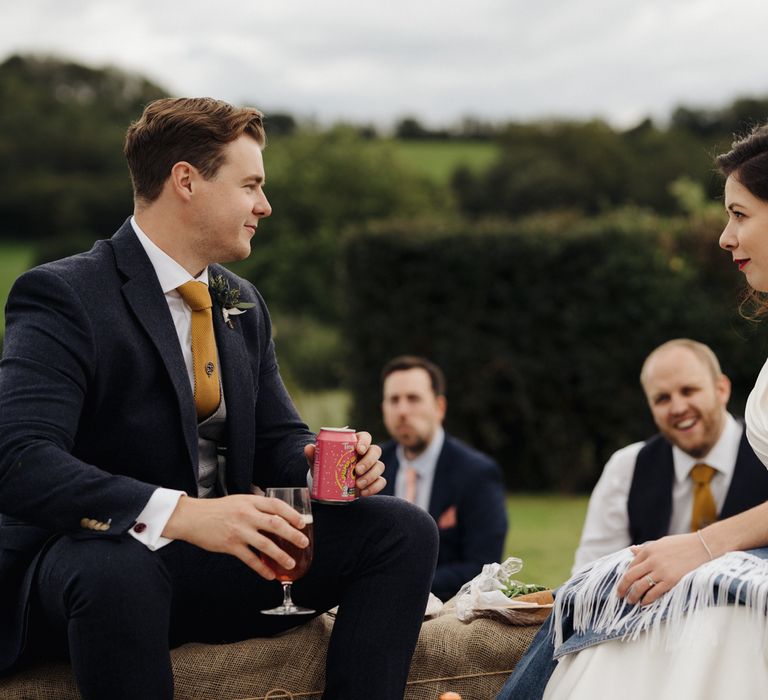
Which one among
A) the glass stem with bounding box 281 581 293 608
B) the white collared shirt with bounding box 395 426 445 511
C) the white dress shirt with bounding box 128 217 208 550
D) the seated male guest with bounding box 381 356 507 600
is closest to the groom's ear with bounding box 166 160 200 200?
the white dress shirt with bounding box 128 217 208 550

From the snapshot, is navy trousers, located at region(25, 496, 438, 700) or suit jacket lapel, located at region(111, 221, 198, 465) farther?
suit jacket lapel, located at region(111, 221, 198, 465)

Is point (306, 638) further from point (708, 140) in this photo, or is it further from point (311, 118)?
point (311, 118)

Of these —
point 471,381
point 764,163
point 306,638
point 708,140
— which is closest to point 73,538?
point 306,638

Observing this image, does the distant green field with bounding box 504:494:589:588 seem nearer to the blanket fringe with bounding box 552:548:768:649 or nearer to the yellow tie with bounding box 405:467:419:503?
the yellow tie with bounding box 405:467:419:503

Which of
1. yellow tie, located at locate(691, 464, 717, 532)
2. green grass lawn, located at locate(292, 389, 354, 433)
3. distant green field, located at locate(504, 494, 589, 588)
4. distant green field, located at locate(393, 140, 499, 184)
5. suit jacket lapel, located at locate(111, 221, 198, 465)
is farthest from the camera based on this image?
distant green field, located at locate(393, 140, 499, 184)

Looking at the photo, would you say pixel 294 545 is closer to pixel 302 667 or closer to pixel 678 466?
pixel 302 667

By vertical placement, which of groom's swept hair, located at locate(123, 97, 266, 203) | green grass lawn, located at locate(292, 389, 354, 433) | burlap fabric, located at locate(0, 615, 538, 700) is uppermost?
groom's swept hair, located at locate(123, 97, 266, 203)

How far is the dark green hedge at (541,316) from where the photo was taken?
1373cm

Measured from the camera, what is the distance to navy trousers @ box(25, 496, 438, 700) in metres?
2.73

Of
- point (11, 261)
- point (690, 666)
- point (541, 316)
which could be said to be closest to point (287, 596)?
point (690, 666)

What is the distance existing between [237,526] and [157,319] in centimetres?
72

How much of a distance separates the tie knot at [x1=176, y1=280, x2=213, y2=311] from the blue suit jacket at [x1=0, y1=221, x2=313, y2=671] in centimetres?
11

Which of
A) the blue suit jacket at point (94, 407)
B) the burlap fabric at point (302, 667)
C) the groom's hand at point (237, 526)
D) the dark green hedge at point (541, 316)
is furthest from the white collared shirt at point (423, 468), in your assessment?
the dark green hedge at point (541, 316)

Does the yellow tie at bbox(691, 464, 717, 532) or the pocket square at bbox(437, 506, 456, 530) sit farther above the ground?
the yellow tie at bbox(691, 464, 717, 532)
